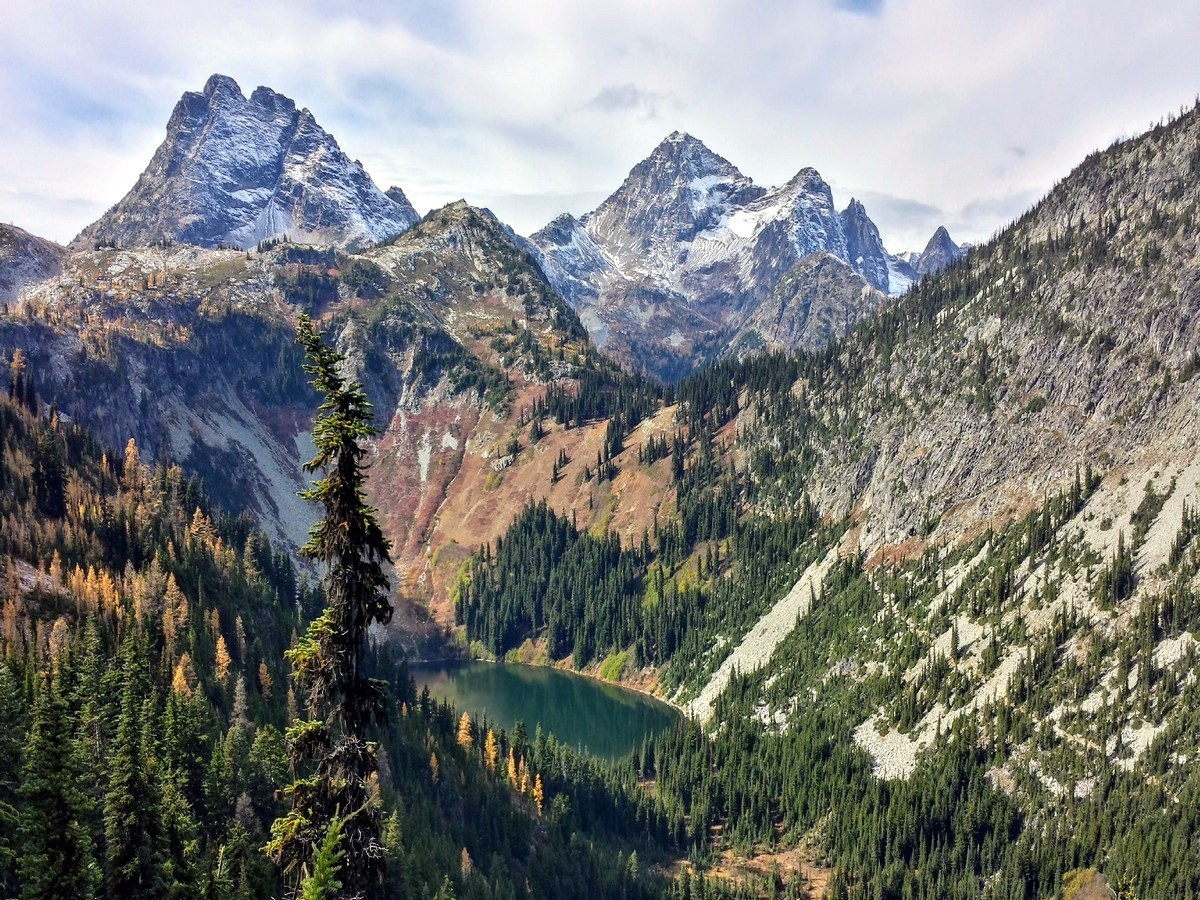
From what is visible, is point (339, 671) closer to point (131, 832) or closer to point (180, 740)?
point (131, 832)

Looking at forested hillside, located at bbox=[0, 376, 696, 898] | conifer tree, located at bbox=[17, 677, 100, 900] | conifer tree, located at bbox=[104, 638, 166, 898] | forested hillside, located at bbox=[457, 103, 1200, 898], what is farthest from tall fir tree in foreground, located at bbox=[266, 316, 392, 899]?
forested hillside, located at bbox=[457, 103, 1200, 898]

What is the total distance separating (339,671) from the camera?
2312 cm

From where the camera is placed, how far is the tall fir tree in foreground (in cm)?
2227

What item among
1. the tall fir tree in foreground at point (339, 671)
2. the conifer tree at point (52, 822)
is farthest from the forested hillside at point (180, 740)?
the tall fir tree in foreground at point (339, 671)

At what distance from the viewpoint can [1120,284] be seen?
19012 centimetres

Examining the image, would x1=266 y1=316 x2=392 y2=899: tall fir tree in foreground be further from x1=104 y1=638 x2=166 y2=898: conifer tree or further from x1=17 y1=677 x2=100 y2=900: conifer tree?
x1=104 y1=638 x2=166 y2=898: conifer tree

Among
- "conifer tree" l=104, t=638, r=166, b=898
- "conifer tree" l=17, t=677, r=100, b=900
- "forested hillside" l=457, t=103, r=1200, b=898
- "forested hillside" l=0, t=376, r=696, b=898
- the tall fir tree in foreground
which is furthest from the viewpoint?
"forested hillside" l=457, t=103, r=1200, b=898

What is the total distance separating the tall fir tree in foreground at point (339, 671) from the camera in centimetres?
2227

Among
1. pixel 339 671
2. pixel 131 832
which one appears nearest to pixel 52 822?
pixel 131 832

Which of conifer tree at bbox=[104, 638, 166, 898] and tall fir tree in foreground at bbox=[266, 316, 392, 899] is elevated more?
tall fir tree in foreground at bbox=[266, 316, 392, 899]

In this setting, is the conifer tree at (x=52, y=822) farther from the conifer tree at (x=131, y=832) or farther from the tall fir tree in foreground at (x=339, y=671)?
the tall fir tree in foreground at (x=339, y=671)

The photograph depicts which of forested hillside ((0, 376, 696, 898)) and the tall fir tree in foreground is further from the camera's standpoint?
forested hillside ((0, 376, 696, 898))

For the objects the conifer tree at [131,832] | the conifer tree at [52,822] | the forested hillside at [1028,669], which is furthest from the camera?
the forested hillside at [1028,669]

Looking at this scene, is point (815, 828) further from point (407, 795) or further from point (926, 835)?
point (407, 795)
